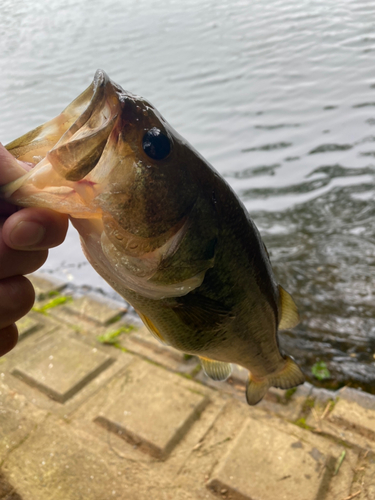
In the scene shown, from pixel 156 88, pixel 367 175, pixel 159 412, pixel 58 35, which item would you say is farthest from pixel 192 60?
→ pixel 159 412

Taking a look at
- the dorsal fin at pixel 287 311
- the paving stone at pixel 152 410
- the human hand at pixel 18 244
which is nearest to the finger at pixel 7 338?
the human hand at pixel 18 244

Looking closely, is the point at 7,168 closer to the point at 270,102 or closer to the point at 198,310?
the point at 198,310

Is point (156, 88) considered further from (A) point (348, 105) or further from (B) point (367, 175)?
(B) point (367, 175)

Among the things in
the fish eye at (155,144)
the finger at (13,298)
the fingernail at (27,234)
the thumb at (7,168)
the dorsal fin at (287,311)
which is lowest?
the dorsal fin at (287,311)

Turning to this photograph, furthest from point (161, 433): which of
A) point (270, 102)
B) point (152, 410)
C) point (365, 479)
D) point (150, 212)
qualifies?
point (270, 102)

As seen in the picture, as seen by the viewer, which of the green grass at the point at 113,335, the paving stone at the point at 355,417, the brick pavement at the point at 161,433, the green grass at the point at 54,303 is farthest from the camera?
the green grass at the point at 54,303

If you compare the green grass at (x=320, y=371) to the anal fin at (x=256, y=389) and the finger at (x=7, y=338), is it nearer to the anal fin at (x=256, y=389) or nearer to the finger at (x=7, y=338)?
the anal fin at (x=256, y=389)
